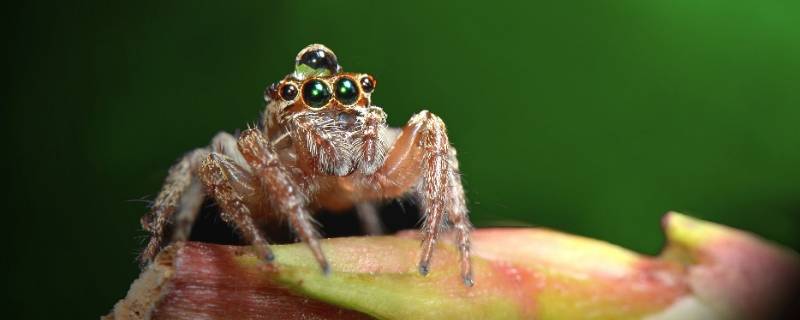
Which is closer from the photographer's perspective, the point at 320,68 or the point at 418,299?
the point at 418,299

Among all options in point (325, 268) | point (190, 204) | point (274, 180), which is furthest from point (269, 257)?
point (190, 204)

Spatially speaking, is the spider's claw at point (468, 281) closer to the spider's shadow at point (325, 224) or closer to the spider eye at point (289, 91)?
the spider's shadow at point (325, 224)

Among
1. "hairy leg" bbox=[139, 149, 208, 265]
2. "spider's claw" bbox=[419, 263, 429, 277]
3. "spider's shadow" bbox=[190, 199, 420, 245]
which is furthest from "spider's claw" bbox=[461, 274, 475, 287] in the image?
"hairy leg" bbox=[139, 149, 208, 265]

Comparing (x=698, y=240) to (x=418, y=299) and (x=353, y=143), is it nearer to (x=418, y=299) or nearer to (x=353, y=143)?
(x=418, y=299)

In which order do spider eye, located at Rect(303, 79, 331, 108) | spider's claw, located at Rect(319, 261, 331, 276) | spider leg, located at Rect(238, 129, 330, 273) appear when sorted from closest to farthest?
spider's claw, located at Rect(319, 261, 331, 276), spider leg, located at Rect(238, 129, 330, 273), spider eye, located at Rect(303, 79, 331, 108)

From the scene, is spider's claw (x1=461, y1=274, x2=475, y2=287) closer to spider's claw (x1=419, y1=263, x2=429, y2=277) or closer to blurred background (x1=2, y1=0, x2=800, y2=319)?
spider's claw (x1=419, y1=263, x2=429, y2=277)

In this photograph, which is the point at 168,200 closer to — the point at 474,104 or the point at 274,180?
the point at 274,180

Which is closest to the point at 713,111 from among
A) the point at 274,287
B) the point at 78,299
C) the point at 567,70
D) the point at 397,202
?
the point at 567,70
